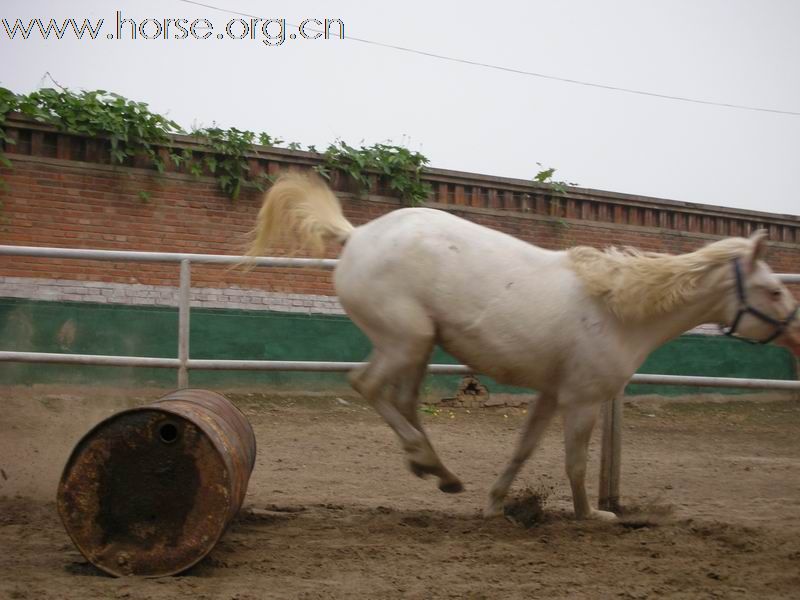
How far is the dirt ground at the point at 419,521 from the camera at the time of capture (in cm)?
321

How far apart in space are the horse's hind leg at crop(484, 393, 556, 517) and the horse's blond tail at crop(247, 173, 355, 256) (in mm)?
1523

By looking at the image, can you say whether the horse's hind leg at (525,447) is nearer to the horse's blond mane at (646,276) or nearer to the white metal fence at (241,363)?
the white metal fence at (241,363)

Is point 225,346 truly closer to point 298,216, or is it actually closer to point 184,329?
point 184,329

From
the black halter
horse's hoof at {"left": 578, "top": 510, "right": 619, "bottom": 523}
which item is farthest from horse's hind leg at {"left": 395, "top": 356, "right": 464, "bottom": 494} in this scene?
the black halter

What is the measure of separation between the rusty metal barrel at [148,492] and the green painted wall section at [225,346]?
2.88m

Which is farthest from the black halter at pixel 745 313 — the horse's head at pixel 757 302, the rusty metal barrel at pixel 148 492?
the rusty metal barrel at pixel 148 492

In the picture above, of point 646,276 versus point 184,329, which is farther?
point 184,329

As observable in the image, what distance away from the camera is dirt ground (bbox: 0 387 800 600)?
3.21 metres

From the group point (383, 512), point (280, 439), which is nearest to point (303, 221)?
point (383, 512)

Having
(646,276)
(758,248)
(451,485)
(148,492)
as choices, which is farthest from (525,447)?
(148,492)

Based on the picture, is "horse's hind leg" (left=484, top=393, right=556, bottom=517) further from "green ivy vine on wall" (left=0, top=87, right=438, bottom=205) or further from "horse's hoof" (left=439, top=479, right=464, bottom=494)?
"green ivy vine on wall" (left=0, top=87, right=438, bottom=205)

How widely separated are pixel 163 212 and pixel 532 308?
5.71m

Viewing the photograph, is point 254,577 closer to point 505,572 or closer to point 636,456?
point 505,572

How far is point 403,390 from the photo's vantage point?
4.56 meters
